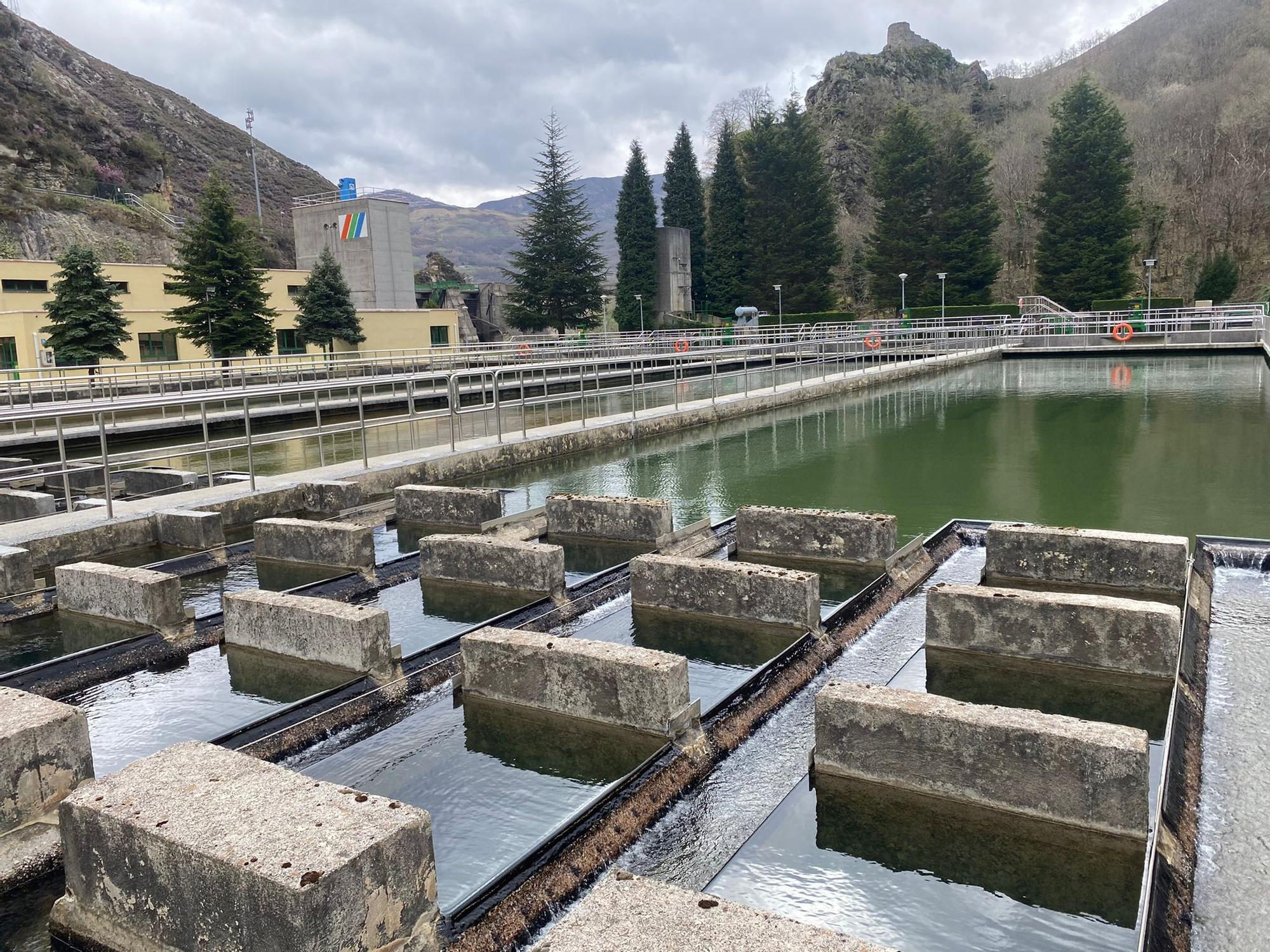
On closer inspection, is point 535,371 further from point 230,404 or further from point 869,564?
point 869,564

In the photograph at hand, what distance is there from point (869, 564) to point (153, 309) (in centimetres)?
3659

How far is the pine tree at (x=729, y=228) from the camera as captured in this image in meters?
67.6

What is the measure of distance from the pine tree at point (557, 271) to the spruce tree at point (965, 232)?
70.3 ft

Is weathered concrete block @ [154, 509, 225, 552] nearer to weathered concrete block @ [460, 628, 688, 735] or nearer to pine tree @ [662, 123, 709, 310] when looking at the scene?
weathered concrete block @ [460, 628, 688, 735]

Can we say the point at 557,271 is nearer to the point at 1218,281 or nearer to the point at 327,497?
the point at 1218,281

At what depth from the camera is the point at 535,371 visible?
→ 28906mm

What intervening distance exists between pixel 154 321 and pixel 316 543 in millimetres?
33684

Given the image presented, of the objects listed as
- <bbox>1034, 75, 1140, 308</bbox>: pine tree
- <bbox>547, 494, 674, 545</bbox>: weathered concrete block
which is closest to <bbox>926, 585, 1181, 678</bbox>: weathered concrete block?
<bbox>547, 494, 674, 545</bbox>: weathered concrete block

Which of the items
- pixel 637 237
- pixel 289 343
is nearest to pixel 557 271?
pixel 637 237

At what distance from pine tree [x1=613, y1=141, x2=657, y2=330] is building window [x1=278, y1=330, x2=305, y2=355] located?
2799 cm

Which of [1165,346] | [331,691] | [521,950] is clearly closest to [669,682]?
[521,950]

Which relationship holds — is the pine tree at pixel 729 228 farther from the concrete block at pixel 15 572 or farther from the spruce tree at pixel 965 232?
the concrete block at pixel 15 572

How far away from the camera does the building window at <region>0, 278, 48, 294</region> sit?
118 feet

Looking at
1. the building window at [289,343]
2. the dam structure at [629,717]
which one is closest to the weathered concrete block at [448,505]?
the dam structure at [629,717]
